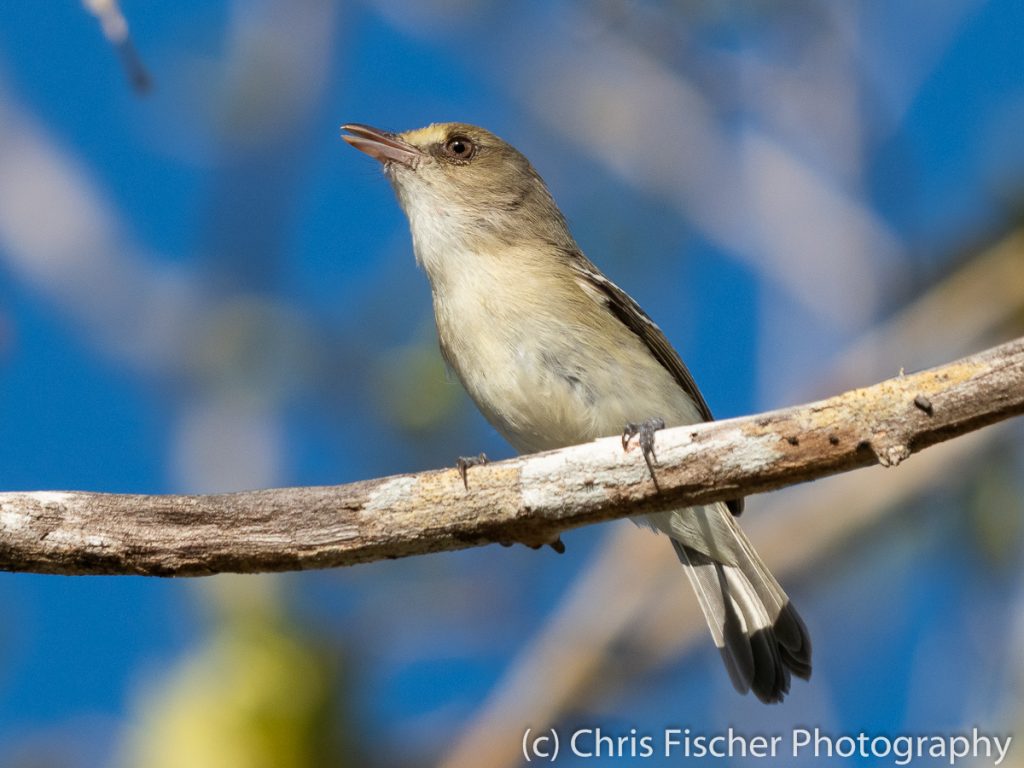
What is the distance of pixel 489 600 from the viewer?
8391 mm

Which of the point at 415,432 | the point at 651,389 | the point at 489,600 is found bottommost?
the point at 651,389

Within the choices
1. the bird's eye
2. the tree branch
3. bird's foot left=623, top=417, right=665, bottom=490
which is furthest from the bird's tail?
the bird's eye

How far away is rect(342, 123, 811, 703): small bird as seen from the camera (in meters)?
5.87

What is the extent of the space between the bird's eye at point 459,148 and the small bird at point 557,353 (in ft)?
0.12

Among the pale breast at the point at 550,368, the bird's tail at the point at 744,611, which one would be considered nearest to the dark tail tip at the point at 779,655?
the bird's tail at the point at 744,611

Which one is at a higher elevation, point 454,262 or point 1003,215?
point 1003,215

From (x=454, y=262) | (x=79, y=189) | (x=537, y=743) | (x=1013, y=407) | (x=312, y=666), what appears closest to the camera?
(x=1013, y=407)

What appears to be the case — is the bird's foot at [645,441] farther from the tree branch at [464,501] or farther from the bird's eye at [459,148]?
the bird's eye at [459,148]

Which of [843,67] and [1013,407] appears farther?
[843,67]

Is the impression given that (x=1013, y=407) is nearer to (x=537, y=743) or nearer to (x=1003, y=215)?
(x=537, y=743)

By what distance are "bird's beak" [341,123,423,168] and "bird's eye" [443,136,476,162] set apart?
174mm

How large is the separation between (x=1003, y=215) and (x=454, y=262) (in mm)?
3702

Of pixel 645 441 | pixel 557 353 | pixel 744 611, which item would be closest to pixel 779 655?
pixel 744 611

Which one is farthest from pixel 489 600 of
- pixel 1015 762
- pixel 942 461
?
pixel 1015 762
